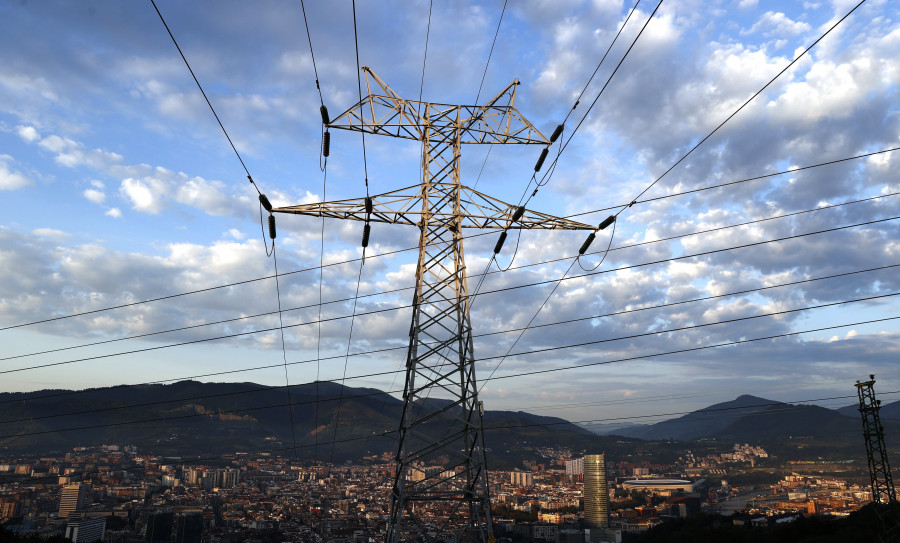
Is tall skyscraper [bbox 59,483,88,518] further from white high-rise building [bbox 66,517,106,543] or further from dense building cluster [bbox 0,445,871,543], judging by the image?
white high-rise building [bbox 66,517,106,543]

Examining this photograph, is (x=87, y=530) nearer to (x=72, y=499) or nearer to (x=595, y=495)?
A: (x=72, y=499)

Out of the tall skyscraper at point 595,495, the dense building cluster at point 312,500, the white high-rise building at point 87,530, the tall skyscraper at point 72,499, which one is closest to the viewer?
the white high-rise building at point 87,530

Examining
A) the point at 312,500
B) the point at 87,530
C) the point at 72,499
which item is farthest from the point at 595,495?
the point at 72,499

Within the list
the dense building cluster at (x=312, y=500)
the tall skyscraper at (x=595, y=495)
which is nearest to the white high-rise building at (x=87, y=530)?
the dense building cluster at (x=312, y=500)

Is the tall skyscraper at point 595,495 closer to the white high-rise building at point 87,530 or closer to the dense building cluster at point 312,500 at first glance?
the dense building cluster at point 312,500

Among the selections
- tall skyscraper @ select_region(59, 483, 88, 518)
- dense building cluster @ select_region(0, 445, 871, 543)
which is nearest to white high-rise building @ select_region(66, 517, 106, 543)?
dense building cluster @ select_region(0, 445, 871, 543)

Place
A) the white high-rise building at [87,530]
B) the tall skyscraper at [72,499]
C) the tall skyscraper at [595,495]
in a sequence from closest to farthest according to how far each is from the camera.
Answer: the white high-rise building at [87,530] → the tall skyscraper at [72,499] → the tall skyscraper at [595,495]

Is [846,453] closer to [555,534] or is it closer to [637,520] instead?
[637,520]
